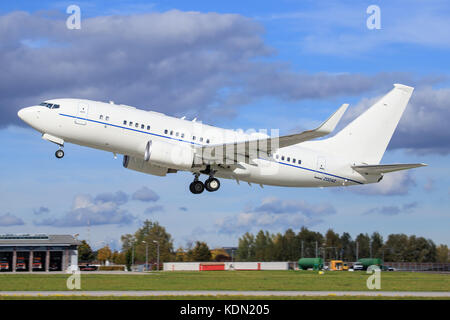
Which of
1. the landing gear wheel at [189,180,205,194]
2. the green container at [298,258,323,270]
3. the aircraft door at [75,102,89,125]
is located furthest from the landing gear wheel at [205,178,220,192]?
the green container at [298,258,323,270]

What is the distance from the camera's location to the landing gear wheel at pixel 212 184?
165 feet

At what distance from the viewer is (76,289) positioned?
3562 cm

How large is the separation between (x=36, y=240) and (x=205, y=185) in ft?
228

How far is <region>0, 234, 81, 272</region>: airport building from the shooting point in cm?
10819

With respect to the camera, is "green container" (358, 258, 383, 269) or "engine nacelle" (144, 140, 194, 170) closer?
"engine nacelle" (144, 140, 194, 170)

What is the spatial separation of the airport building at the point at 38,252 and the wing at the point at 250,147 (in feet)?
218

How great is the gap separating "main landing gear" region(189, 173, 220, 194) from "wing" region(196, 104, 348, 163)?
250 cm

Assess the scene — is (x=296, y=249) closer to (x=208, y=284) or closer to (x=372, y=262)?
(x=372, y=262)

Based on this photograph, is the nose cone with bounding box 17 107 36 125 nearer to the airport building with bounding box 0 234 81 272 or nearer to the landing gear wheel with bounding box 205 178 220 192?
the landing gear wheel with bounding box 205 178 220 192

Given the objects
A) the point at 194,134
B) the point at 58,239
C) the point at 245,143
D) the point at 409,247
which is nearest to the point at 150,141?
the point at 194,134

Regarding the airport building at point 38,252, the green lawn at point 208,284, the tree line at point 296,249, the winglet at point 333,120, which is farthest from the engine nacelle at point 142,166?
the tree line at point 296,249

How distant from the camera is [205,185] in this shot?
50656mm

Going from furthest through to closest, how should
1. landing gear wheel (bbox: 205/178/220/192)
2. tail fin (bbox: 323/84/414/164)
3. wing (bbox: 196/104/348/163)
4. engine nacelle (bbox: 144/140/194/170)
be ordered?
tail fin (bbox: 323/84/414/164)
landing gear wheel (bbox: 205/178/220/192)
engine nacelle (bbox: 144/140/194/170)
wing (bbox: 196/104/348/163)
